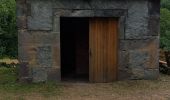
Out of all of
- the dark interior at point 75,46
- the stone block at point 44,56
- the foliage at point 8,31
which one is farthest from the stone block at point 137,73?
the foliage at point 8,31

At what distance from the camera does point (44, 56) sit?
446 inches

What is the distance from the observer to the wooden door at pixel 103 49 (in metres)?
11.6

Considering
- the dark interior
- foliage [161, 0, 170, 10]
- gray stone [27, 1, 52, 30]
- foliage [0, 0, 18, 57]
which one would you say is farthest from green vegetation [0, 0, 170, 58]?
gray stone [27, 1, 52, 30]

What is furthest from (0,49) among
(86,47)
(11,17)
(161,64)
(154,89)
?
(154,89)

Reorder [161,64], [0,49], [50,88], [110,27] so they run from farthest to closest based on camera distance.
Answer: [0,49]
[161,64]
[110,27]
[50,88]

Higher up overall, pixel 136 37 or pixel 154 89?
pixel 136 37

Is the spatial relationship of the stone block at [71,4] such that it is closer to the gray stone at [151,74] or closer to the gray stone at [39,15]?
the gray stone at [39,15]

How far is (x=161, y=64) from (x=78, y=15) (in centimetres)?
396

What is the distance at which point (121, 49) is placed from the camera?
459 inches

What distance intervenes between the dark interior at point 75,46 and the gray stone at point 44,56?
2.05 metres

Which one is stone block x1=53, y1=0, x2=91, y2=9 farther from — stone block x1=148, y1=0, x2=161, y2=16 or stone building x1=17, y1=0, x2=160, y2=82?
stone block x1=148, y1=0, x2=161, y2=16

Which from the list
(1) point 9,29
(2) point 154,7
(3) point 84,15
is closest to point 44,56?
(3) point 84,15

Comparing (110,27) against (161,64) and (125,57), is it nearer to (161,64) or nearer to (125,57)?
(125,57)

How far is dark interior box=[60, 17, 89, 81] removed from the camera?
13.8m
